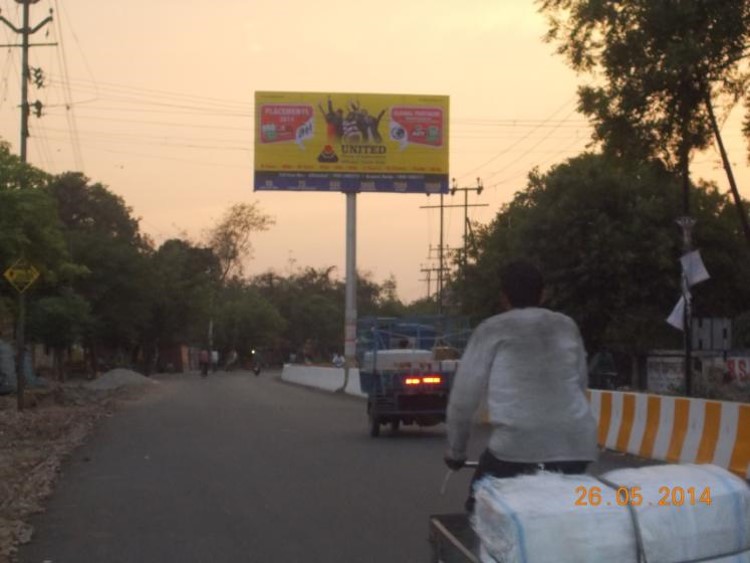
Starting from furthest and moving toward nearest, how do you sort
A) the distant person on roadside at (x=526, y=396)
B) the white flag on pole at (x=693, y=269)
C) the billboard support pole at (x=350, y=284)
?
the billboard support pole at (x=350, y=284), the white flag on pole at (x=693, y=269), the distant person on roadside at (x=526, y=396)

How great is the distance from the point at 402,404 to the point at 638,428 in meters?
4.50

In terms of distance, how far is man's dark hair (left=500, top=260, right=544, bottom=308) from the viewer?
5.14 meters

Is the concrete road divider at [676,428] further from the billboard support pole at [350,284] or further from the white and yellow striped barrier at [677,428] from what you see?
the billboard support pole at [350,284]

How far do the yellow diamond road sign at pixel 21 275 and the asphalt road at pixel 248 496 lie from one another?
11.9 feet

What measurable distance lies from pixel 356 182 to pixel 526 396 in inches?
1438

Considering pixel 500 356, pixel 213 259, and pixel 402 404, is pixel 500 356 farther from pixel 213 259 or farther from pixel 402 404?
pixel 213 259

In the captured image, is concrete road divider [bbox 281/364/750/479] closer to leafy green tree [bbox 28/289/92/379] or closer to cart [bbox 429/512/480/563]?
cart [bbox 429/512/480/563]

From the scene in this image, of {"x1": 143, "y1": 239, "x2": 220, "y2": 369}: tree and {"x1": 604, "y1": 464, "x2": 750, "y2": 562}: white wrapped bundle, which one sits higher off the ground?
{"x1": 143, "y1": 239, "x2": 220, "y2": 369}: tree

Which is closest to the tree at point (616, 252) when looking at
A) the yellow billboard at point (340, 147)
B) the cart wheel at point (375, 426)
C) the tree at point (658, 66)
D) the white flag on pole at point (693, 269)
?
the yellow billboard at point (340, 147)

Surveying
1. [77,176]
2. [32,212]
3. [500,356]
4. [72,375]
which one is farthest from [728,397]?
[77,176]

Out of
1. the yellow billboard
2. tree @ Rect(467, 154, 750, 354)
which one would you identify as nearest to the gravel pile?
the yellow billboard

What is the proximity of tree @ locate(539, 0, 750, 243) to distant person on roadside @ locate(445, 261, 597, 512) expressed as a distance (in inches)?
345

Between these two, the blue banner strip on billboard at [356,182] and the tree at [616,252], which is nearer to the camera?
the tree at [616,252]

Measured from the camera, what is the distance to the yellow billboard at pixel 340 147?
134 ft
